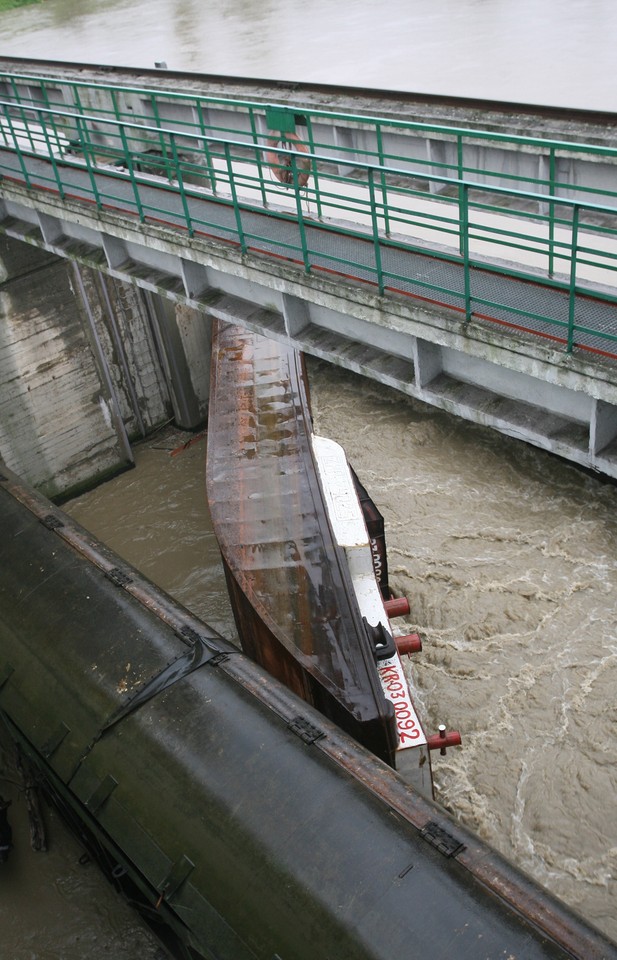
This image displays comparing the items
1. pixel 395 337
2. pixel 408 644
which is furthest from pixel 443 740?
pixel 395 337

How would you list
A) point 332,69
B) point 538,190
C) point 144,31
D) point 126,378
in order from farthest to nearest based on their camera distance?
point 144,31 < point 332,69 < point 126,378 < point 538,190

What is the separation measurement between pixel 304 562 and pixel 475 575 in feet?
10.2

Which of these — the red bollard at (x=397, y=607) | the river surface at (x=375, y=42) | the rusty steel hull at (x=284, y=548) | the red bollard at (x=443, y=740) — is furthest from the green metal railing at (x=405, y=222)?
the river surface at (x=375, y=42)

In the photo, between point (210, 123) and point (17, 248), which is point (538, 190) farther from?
point (17, 248)

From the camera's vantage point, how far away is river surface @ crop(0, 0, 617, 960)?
969 centimetres

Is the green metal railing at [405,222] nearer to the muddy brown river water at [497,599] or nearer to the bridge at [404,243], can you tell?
the bridge at [404,243]

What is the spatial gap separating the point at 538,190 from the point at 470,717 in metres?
6.35

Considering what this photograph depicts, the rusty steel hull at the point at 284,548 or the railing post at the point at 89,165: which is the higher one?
the railing post at the point at 89,165

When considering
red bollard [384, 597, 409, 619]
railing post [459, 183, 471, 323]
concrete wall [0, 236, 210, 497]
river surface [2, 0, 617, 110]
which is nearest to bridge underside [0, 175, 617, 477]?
railing post [459, 183, 471, 323]

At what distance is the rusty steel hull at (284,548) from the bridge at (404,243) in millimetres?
2953

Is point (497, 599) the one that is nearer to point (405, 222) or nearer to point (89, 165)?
point (405, 222)

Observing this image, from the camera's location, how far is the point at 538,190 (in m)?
9.58

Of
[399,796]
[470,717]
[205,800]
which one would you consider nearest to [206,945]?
[205,800]

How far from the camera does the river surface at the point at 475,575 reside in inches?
381
